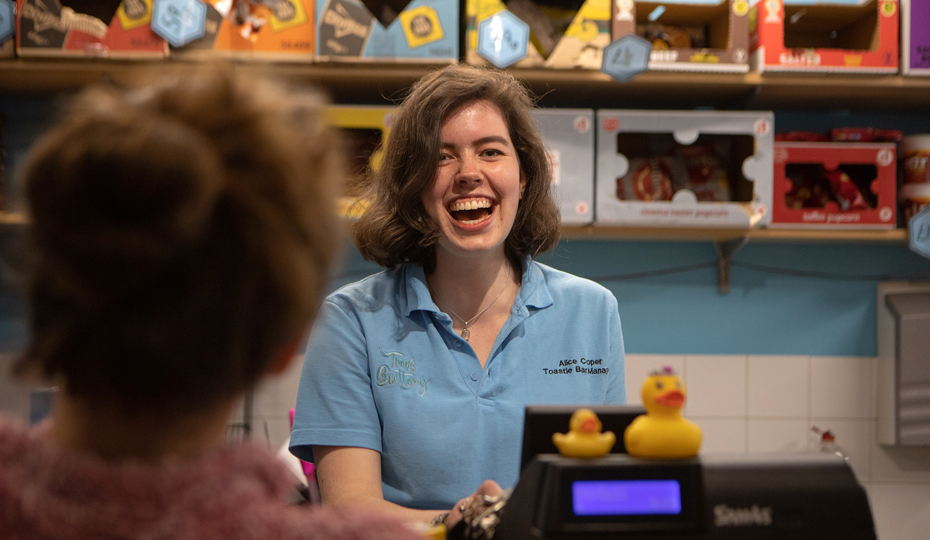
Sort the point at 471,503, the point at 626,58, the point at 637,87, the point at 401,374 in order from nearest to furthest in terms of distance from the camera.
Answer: the point at 471,503
the point at 401,374
the point at 626,58
the point at 637,87

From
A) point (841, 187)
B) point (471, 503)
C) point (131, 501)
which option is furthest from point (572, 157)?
point (131, 501)

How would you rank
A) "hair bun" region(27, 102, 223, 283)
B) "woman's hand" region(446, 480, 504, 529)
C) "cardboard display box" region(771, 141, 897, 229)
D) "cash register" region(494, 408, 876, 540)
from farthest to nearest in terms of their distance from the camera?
"cardboard display box" region(771, 141, 897, 229) < "woman's hand" region(446, 480, 504, 529) < "cash register" region(494, 408, 876, 540) < "hair bun" region(27, 102, 223, 283)

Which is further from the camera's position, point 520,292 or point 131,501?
point 520,292

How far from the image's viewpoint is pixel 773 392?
2.10 meters

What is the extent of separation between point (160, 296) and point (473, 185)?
2.63 feet

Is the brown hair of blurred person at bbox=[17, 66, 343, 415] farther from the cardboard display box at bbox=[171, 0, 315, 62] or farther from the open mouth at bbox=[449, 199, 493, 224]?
the cardboard display box at bbox=[171, 0, 315, 62]

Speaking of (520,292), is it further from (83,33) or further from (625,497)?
(83,33)

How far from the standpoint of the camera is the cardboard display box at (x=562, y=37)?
1652mm

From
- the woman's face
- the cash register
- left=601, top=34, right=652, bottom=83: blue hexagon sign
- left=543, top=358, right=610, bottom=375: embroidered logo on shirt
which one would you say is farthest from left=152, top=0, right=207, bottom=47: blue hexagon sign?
the cash register

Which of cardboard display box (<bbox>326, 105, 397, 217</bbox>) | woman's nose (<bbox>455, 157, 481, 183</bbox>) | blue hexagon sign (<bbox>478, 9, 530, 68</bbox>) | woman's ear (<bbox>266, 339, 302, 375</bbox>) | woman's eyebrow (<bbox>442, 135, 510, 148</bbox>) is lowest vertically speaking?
woman's ear (<bbox>266, 339, 302, 375</bbox>)

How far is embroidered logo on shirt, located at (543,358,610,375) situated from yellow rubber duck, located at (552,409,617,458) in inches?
22.5

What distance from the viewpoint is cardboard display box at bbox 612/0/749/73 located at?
1.72m

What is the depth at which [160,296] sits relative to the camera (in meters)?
0.39

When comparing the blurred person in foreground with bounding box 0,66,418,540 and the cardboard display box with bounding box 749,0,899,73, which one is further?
the cardboard display box with bounding box 749,0,899,73
